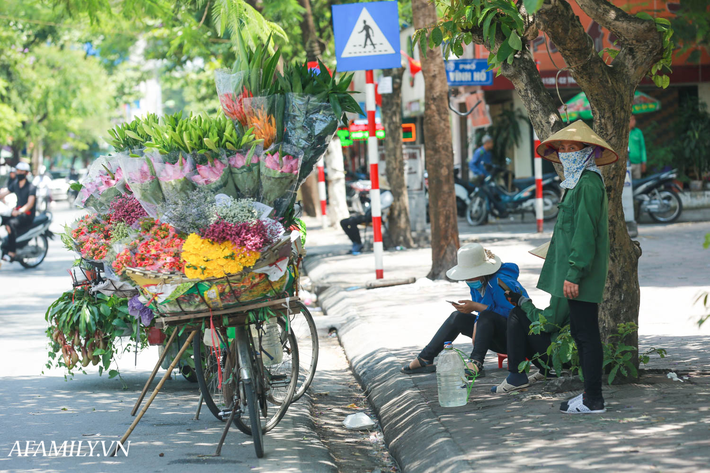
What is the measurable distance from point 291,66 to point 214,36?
14021mm

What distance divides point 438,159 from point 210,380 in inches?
241

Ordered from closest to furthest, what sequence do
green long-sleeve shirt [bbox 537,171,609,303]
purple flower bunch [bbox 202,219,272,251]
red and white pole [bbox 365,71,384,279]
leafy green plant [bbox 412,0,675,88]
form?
1. purple flower bunch [bbox 202,219,272,251]
2. green long-sleeve shirt [bbox 537,171,609,303]
3. leafy green plant [bbox 412,0,675,88]
4. red and white pole [bbox 365,71,384,279]

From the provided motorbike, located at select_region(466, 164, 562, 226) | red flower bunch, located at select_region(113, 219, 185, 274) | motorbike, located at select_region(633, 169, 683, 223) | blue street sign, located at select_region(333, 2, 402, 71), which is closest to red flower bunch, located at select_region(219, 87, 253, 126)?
red flower bunch, located at select_region(113, 219, 185, 274)

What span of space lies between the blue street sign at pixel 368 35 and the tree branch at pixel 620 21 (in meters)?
4.93

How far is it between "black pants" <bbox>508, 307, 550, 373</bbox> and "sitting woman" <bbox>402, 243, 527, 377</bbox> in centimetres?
35

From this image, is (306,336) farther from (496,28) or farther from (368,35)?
(368,35)

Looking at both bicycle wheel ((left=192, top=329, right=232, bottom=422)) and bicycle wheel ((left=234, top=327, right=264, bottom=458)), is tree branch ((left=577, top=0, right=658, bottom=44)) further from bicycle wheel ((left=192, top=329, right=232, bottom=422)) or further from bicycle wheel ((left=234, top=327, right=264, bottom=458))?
bicycle wheel ((left=192, top=329, right=232, bottom=422))

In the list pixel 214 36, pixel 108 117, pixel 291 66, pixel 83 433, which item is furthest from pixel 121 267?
pixel 108 117

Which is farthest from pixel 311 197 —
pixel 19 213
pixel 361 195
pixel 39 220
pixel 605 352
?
pixel 605 352

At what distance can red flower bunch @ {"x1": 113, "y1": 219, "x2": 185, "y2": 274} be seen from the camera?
190 inches

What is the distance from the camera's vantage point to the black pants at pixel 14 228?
1602cm

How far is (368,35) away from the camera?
33.5 feet

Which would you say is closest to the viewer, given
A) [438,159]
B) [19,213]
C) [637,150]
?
[438,159]

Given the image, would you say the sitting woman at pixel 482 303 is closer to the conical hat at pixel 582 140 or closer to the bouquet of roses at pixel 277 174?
the conical hat at pixel 582 140
